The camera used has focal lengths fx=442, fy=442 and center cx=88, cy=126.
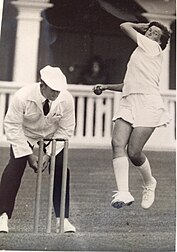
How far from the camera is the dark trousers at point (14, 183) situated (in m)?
0.70

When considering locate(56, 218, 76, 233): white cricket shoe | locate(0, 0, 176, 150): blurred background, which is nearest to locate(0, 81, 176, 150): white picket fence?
locate(0, 0, 176, 150): blurred background

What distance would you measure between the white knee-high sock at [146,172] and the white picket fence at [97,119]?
3cm

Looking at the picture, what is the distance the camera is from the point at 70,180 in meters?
0.71

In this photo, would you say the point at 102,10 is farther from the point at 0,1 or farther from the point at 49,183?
the point at 49,183

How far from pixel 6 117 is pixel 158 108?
0.82ft

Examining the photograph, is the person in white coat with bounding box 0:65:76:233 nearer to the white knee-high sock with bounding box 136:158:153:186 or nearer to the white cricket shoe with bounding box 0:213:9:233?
the white cricket shoe with bounding box 0:213:9:233

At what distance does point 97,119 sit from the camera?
2.44 ft

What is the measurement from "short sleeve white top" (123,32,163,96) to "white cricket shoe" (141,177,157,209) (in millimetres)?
154

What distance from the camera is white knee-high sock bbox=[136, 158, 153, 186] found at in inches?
28.7

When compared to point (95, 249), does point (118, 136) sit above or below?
above

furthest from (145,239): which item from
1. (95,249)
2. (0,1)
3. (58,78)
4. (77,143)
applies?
(0,1)

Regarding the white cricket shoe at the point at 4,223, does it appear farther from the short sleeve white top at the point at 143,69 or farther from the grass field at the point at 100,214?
the short sleeve white top at the point at 143,69

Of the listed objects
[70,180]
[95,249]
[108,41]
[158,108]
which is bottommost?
[95,249]

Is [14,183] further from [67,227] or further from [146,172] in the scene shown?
[146,172]
